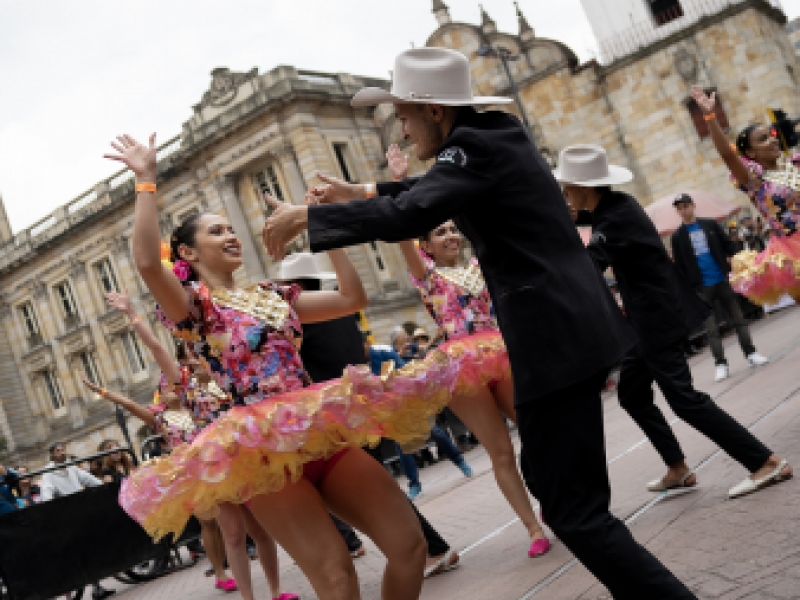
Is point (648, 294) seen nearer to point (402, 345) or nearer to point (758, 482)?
point (758, 482)

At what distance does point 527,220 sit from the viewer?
3020mm

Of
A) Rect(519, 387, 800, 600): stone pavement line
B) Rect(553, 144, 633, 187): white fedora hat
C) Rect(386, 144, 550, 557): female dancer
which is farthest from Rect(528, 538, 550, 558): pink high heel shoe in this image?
Rect(553, 144, 633, 187): white fedora hat

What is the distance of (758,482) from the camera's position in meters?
5.05

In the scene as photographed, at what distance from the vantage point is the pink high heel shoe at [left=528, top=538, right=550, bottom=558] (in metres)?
5.35

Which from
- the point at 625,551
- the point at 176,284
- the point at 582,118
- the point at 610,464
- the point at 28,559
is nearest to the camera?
the point at 625,551

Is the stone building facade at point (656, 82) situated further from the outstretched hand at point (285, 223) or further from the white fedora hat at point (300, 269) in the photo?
the outstretched hand at point (285, 223)

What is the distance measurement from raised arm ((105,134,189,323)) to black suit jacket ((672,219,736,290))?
33.9 ft

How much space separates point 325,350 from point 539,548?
7.63 ft

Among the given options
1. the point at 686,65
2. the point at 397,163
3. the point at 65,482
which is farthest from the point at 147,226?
the point at 686,65

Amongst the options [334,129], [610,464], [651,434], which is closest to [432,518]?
[610,464]

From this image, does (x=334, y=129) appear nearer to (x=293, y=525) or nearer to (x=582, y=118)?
(x=582, y=118)

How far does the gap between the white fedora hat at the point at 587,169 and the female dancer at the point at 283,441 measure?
2048 mm

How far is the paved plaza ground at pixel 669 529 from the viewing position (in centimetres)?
397

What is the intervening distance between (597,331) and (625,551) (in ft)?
2.46
